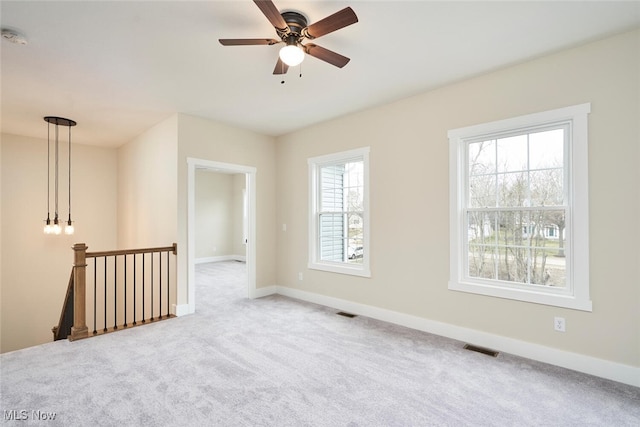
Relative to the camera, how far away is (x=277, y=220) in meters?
5.52

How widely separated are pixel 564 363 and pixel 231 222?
8.62 m

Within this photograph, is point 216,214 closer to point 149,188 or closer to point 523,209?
point 149,188

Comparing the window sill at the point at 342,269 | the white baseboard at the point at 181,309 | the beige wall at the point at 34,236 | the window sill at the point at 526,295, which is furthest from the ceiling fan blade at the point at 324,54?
the beige wall at the point at 34,236

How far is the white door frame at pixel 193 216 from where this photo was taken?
433 centimetres

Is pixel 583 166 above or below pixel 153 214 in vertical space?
above

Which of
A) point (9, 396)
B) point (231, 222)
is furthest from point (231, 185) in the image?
point (9, 396)

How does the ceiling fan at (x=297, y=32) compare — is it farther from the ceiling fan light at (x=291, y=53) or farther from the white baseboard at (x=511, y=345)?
the white baseboard at (x=511, y=345)

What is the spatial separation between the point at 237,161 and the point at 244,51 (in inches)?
95.0

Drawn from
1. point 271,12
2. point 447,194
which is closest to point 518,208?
point 447,194

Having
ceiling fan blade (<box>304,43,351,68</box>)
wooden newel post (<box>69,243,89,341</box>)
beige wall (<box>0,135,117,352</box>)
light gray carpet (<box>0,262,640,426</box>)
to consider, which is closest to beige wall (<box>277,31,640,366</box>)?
light gray carpet (<box>0,262,640,426</box>)

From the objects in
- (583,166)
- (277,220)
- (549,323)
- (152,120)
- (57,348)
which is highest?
(152,120)

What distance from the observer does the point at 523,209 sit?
9.80ft

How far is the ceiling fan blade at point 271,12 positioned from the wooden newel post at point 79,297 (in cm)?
319

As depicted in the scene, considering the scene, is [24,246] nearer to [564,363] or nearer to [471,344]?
[471,344]
